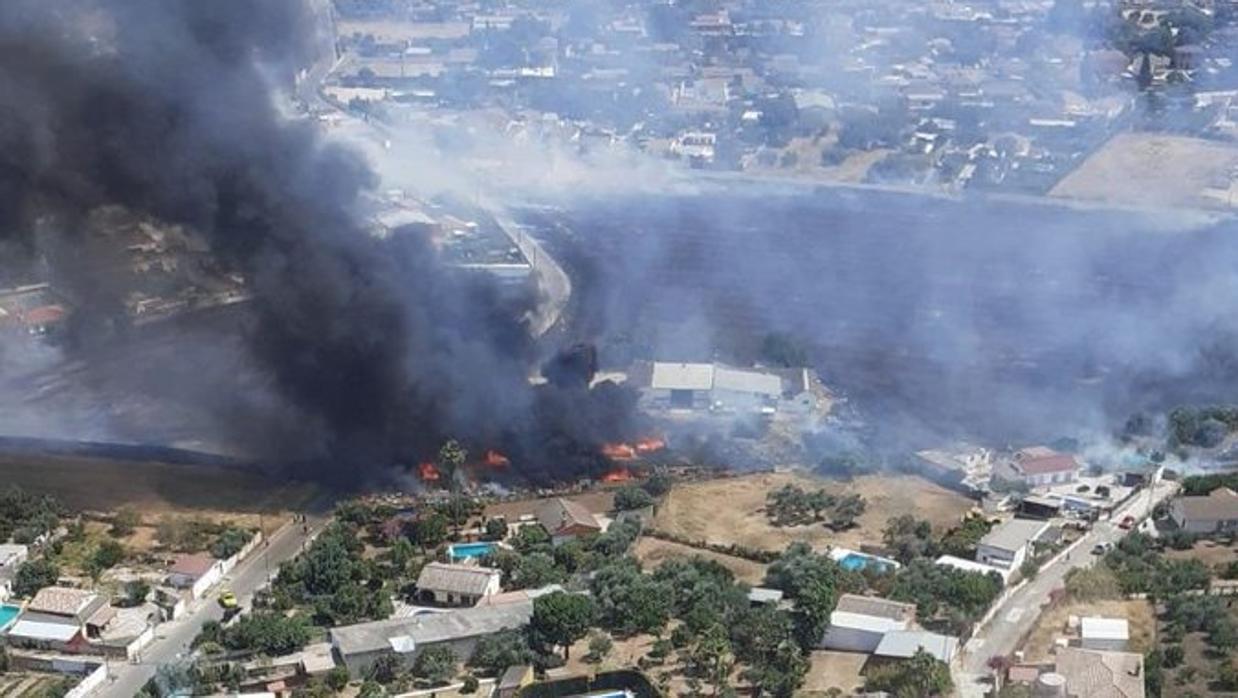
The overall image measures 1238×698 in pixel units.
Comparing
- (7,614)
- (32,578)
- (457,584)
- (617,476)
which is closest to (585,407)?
(617,476)

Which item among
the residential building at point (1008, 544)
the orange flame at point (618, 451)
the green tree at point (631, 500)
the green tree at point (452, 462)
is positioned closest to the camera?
the residential building at point (1008, 544)

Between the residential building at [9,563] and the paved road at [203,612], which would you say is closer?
the paved road at [203,612]

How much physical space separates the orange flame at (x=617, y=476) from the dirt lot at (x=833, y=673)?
9438 millimetres

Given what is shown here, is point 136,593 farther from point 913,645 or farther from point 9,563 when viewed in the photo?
point 913,645

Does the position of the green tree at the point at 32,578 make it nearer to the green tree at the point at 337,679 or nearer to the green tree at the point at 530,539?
the green tree at the point at 337,679

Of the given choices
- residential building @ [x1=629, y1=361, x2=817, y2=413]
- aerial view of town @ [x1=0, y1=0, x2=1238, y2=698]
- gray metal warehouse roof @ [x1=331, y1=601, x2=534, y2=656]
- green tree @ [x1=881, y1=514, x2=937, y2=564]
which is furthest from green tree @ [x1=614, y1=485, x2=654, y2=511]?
residential building @ [x1=629, y1=361, x2=817, y2=413]

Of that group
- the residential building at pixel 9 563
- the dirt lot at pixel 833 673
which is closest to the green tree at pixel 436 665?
the dirt lot at pixel 833 673

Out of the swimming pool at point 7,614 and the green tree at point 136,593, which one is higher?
the green tree at point 136,593

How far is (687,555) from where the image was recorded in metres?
28.4

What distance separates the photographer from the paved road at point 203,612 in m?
24.3

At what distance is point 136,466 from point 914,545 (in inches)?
681

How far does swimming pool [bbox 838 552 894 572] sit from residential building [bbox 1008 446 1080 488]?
589 cm

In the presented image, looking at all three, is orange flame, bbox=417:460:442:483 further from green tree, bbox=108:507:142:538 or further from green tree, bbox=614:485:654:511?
green tree, bbox=108:507:142:538

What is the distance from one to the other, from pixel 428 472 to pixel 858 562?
33.6ft
